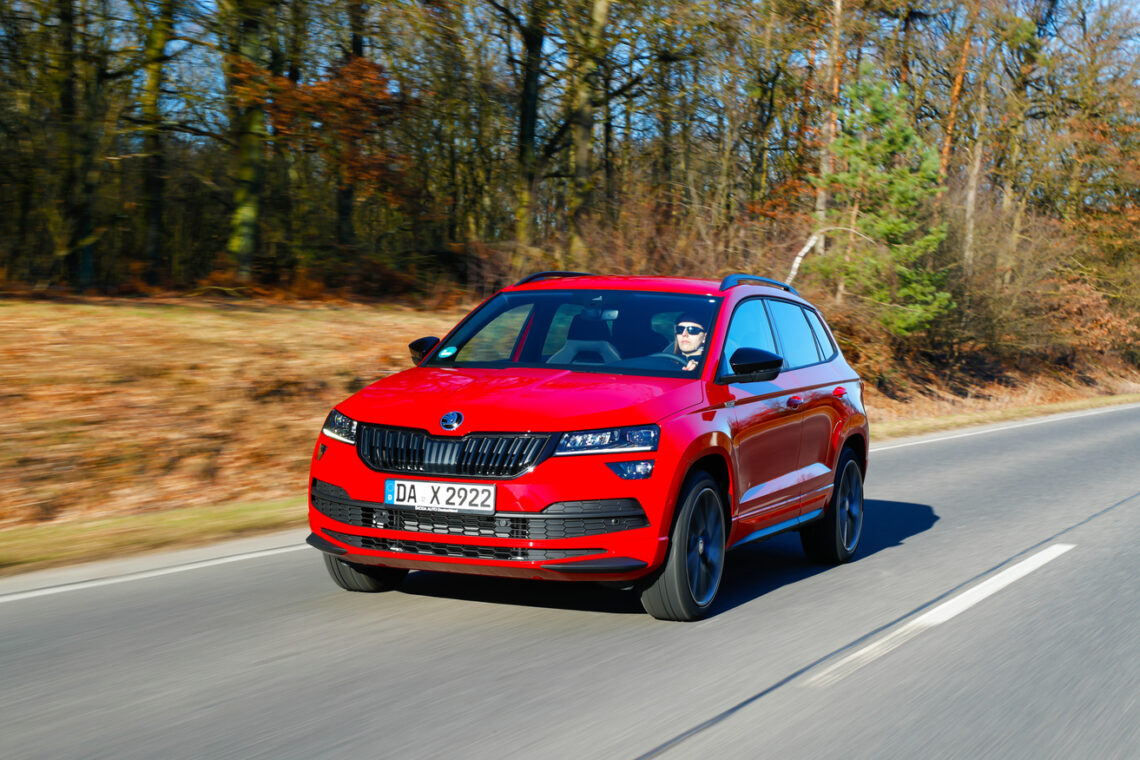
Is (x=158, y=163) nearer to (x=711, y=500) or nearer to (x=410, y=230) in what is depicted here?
(x=410, y=230)

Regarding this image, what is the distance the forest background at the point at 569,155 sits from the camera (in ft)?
59.7

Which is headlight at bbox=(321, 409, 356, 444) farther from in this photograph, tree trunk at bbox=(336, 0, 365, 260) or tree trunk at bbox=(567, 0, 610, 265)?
tree trunk at bbox=(567, 0, 610, 265)

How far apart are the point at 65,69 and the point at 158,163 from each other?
12.9 ft

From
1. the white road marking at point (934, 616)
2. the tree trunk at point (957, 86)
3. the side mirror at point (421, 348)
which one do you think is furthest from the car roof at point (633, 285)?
the tree trunk at point (957, 86)

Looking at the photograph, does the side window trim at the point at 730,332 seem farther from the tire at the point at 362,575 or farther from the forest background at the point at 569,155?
the forest background at the point at 569,155

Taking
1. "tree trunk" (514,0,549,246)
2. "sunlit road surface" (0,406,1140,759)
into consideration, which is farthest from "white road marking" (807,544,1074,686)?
"tree trunk" (514,0,549,246)

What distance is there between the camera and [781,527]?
709cm

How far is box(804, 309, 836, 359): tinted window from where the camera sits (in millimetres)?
8320

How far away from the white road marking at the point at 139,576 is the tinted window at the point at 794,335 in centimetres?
341

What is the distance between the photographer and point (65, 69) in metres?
17.4

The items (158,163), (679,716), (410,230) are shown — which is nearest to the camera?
(679,716)

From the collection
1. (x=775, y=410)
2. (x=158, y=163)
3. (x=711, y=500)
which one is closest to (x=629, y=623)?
(x=711, y=500)

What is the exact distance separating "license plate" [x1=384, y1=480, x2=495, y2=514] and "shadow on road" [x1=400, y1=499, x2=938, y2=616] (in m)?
1.00

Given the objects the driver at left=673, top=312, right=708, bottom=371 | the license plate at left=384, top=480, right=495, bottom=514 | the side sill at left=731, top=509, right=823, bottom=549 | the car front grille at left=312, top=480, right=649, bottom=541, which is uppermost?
the driver at left=673, top=312, right=708, bottom=371
